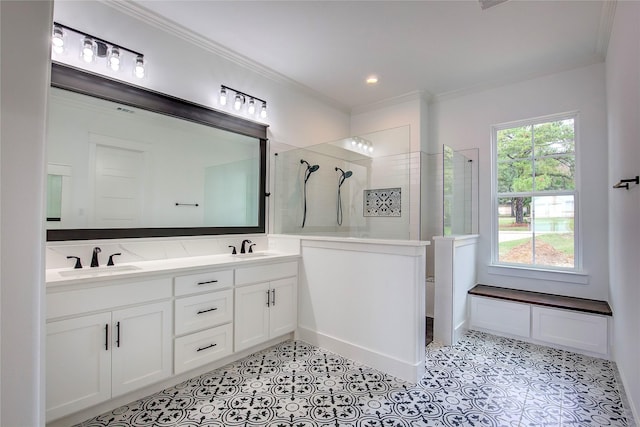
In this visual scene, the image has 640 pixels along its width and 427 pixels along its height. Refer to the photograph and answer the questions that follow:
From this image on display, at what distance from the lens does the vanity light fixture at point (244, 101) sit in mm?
2902

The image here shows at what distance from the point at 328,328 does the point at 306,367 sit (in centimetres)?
42

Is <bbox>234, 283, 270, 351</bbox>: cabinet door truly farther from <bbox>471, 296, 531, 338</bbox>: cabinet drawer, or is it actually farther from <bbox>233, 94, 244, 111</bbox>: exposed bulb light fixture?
<bbox>471, 296, 531, 338</bbox>: cabinet drawer

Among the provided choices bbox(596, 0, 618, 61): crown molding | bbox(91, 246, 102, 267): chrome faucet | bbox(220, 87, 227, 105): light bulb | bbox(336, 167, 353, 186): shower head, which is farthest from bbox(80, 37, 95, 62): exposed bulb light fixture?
bbox(596, 0, 618, 61): crown molding

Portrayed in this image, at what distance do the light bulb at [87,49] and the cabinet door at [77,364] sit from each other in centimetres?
173

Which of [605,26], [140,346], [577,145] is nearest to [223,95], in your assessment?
[140,346]

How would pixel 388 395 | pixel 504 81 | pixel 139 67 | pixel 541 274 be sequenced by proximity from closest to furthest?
pixel 388 395, pixel 139 67, pixel 541 274, pixel 504 81

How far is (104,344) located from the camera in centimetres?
176

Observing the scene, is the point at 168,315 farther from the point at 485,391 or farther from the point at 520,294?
the point at 520,294

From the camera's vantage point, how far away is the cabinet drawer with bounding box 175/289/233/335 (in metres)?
2.10

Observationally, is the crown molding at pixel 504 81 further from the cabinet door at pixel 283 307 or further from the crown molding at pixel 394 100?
the cabinet door at pixel 283 307

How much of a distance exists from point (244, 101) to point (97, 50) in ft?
4.07

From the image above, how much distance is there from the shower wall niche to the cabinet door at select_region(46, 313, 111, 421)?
6.10 feet

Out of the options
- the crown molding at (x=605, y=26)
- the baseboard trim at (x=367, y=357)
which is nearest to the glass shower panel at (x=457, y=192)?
the baseboard trim at (x=367, y=357)

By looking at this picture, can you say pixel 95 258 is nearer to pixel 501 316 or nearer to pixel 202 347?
pixel 202 347
